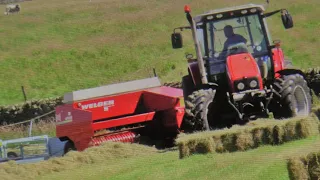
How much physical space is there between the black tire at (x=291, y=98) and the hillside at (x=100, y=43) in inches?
610

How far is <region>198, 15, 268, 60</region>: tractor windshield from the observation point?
12359 millimetres

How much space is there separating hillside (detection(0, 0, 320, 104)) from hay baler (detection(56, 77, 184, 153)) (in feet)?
42.4

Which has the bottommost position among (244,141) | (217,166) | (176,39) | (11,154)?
(11,154)

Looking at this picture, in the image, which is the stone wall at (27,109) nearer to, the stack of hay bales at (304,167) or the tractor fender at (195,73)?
the tractor fender at (195,73)

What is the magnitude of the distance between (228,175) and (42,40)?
34194 millimetres

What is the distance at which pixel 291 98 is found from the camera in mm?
11086

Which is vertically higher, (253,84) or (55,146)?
(253,84)

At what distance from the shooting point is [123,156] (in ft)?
38.1

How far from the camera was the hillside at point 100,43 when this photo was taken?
3145 cm

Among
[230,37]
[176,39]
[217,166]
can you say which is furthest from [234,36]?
[217,166]

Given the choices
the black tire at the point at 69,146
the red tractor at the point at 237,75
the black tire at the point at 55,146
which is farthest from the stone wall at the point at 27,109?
the red tractor at the point at 237,75

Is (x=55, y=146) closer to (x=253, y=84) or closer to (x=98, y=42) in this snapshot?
(x=253, y=84)

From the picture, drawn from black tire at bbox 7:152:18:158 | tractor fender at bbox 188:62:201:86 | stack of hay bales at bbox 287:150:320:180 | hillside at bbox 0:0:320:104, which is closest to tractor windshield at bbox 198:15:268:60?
tractor fender at bbox 188:62:201:86

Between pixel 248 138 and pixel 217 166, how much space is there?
3.24ft
